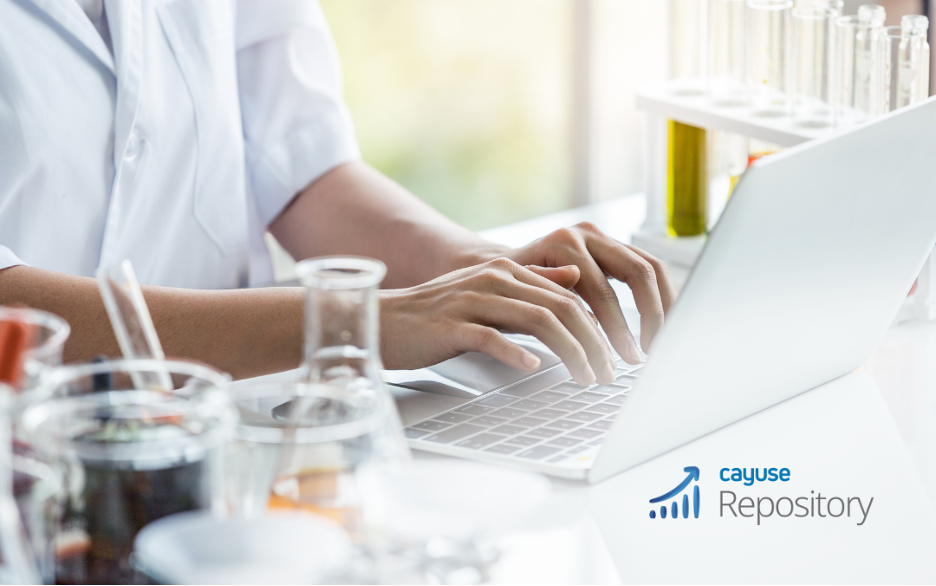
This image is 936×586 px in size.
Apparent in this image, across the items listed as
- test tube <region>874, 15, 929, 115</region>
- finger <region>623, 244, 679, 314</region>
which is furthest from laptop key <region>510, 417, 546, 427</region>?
test tube <region>874, 15, 929, 115</region>

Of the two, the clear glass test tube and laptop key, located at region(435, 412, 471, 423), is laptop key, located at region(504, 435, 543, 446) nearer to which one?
laptop key, located at region(435, 412, 471, 423)

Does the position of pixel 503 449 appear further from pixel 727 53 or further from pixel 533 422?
pixel 727 53

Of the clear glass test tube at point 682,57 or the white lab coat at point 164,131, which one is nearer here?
the white lab coat at point 164,131

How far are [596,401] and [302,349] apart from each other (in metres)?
0.23

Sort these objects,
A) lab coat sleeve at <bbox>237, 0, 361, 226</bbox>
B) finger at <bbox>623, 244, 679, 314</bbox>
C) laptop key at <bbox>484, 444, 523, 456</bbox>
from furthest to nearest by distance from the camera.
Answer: lab coat sleeve at <bbox>237, 0, 361, 226</bbox> < finger at <bbox>623, 244, 679, 314</bbox> < laptop key at <bbox>484, 444, 523, 456</bbox>

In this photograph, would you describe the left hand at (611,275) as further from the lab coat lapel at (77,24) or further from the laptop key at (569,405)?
the lab coat lapel at (77,24)

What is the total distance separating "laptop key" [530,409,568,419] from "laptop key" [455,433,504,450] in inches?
1.9

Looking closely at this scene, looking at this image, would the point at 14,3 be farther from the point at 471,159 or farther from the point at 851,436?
the point at 471,159

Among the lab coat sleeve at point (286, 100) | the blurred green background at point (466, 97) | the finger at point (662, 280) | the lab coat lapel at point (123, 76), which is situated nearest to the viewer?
the finger at point (662, 280)

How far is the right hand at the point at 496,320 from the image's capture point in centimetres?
75

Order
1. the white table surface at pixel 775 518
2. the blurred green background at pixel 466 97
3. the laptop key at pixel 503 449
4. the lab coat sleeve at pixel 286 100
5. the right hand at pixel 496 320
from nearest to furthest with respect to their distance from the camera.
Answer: the white table surface at pixel 775 518 < the laptop key at pixel 503 449 < the right hand at pixel 496 320 < the lab coat sleeve at pixel 286 100 < the blurred green background at pixel 466 97

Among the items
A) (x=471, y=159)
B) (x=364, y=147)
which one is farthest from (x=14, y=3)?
(x=471, y=159)

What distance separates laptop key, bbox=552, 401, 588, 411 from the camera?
73 cm

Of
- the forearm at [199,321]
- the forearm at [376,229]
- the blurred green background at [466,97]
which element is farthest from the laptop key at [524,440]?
the blurred green background at [466,97]
